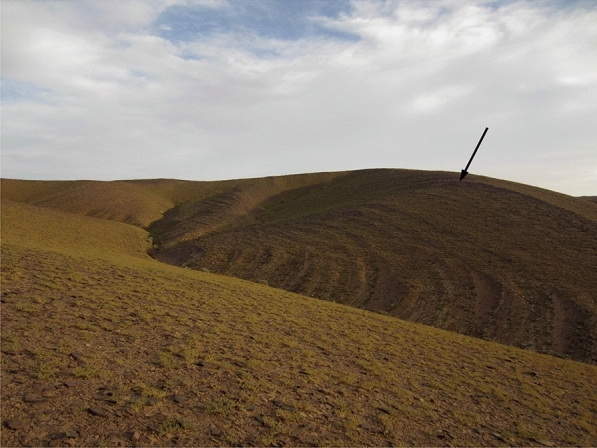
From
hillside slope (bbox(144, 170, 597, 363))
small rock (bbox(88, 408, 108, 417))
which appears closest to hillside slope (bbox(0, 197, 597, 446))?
small rock (bbox(88, 408, 108, 417))

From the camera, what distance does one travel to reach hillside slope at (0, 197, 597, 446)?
23.7 ft

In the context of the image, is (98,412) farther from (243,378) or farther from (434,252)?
(434,252)

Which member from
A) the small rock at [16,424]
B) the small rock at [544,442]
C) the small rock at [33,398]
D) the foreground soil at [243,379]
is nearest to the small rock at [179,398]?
the foreground soil at [243,379]

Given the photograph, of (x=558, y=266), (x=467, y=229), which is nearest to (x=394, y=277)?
(x=558, y=266)

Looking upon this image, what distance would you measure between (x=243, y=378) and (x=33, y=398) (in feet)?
13.4

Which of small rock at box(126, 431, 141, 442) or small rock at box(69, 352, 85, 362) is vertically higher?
small rock at box(69, 352, 85, 362)

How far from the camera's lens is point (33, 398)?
7285 millimetres

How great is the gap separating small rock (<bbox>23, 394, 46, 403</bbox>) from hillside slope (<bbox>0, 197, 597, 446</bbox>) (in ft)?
0.08

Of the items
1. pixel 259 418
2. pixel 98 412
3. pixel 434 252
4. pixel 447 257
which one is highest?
pixel 434 252

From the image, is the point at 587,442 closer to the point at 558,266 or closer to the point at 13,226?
the point at 558,266

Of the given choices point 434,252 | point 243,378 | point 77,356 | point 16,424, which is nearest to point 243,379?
point 243,378

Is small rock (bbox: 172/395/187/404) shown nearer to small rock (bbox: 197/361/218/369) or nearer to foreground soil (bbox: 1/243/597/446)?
foreground soil (bbox: 1/243/597/446)

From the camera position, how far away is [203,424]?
7254 mm

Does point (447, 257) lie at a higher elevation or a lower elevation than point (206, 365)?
higher
